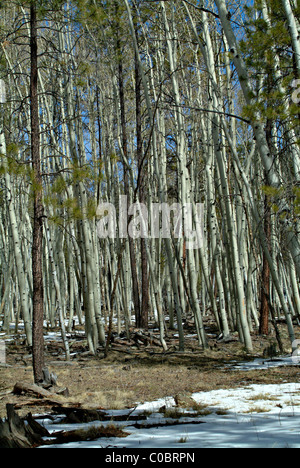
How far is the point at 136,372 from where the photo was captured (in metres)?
5.99

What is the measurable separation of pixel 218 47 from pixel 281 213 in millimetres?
4949

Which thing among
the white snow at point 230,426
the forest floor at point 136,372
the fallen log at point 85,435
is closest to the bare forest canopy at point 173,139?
the forest floor at point 136,372

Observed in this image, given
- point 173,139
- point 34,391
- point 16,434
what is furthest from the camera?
point 173,139

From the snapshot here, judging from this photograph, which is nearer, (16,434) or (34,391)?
(16,434)

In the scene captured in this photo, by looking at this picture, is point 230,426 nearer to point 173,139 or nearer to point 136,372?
point 136,372


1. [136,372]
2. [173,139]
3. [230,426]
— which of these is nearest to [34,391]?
[136,372]

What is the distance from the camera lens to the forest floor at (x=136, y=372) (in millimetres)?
4488

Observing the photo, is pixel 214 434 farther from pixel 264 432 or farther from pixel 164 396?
pixel 164 396

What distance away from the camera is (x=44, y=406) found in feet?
14.0

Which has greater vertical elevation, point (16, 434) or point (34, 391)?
point (16, 434)

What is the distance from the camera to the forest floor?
14.7 ft

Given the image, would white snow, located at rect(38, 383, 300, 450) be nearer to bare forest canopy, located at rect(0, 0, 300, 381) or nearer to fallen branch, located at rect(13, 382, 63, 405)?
fallen branch, located at rect(13, 382, 63, 405)

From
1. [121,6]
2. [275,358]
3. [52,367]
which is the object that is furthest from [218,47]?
[52,367]
